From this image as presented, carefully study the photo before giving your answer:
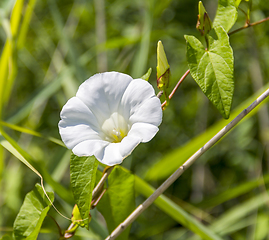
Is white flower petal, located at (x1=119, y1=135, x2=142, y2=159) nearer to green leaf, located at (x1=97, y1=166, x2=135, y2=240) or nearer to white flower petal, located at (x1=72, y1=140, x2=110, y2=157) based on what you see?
white flower petal, located at (x1=72, y1=140, x2=110, y2=157)

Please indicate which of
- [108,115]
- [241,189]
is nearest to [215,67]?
[108,115]

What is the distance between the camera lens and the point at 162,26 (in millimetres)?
1644

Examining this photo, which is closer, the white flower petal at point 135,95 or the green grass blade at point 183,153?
the white flower petal at point 135,95

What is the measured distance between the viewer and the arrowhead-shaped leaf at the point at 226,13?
49 cm

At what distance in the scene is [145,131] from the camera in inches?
15.7

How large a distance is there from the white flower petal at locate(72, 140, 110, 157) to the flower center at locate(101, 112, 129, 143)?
0.23ft

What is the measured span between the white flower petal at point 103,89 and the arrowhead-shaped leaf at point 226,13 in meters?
0.20

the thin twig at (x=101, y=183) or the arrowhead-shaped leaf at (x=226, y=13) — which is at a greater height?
the arrowhead-shaped leaf at (x=226, y=13)

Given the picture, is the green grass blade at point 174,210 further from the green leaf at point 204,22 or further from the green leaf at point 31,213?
the green leaf at point 204,22

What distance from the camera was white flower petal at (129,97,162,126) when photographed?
0.40m

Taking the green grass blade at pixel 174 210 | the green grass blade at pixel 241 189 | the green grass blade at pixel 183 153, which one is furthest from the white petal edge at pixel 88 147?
the green grass blade at pixel 241 189

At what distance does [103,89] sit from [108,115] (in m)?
0.05

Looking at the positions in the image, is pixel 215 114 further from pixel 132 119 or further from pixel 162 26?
pixel 132 119

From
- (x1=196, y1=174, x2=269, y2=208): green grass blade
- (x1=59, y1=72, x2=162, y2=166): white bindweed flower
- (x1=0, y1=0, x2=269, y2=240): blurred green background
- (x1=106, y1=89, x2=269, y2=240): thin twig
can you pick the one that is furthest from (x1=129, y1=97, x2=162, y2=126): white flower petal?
(x1=196, y1=174, x2=269, y2=208): green grass blade
